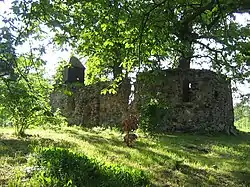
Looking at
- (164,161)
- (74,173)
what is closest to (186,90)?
(164,161)

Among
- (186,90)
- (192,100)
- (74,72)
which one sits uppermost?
(74,72)

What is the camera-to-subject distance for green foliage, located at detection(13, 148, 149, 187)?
5.80 m

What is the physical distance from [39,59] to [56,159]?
235cm

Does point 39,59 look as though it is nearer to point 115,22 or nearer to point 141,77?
point 115,22

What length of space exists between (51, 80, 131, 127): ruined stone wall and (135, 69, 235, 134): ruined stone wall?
1253 millimetres

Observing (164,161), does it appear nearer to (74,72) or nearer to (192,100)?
(192,100)

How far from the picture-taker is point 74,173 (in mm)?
6129

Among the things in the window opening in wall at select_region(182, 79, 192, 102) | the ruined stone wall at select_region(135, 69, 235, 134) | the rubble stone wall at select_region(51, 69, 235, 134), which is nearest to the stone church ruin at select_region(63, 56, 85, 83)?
the rubble stone wall at select_region(51, 69, 235, 134)

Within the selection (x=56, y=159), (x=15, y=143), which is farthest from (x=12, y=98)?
(x=15, y=143)

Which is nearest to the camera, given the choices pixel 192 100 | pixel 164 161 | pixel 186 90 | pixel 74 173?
pixel 74 173

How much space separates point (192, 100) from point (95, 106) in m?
6.94

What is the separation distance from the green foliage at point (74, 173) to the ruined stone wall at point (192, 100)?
498 inches

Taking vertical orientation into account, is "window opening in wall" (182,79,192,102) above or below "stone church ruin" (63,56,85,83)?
below

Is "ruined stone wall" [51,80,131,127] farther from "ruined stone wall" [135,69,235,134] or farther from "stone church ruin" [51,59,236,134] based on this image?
"ruined stone wall" [135,69,235,134]
